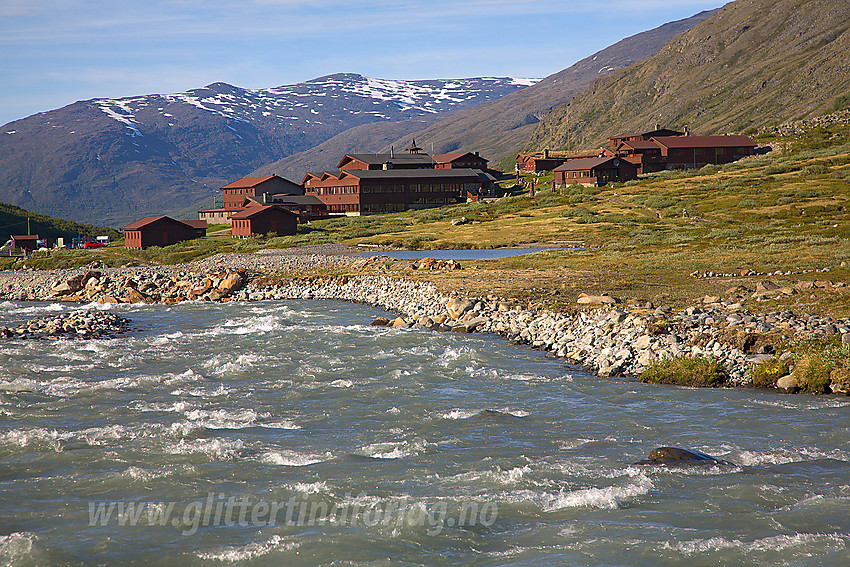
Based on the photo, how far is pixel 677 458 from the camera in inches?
639

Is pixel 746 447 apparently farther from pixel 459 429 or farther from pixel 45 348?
pixel 45 348

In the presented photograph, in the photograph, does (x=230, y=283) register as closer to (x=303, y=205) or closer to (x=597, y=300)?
(x=597, y=300)

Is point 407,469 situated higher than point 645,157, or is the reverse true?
point 645,157

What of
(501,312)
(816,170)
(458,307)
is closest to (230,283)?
(458,307)

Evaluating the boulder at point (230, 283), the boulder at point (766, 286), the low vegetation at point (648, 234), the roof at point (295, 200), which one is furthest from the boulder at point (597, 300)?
the roof at point (295, 200)

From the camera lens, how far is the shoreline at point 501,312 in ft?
80.1

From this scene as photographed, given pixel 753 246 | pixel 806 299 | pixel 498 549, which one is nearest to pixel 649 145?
pixel 753 246

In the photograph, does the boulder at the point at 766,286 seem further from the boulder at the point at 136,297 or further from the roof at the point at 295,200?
the roof at the point at 295,200

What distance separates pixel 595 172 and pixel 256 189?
210ft

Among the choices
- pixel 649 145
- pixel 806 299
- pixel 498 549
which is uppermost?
pixel 649 145

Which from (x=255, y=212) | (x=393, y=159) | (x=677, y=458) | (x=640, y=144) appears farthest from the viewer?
(x=640, y=144)

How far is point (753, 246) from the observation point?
57.6m

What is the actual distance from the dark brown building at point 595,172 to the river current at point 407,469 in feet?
359

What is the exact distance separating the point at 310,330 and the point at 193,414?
14618mm
